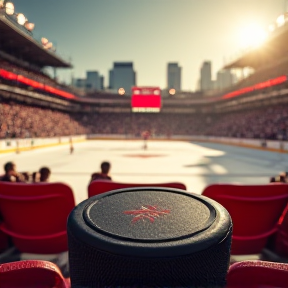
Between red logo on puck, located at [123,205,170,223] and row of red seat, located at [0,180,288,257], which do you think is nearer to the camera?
red logo on puck, located at [123,205,170,223]

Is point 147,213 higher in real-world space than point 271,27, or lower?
lower

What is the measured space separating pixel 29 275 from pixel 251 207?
238 cm

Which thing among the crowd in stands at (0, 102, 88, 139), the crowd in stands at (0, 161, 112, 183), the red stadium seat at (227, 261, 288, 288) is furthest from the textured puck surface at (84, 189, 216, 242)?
the crowd in stands at (0, 102, 88, 139)

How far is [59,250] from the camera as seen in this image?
3.06m

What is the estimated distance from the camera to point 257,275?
1.09 metres

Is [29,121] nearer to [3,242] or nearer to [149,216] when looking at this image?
[3,242]

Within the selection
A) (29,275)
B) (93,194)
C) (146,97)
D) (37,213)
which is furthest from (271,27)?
(29,275)

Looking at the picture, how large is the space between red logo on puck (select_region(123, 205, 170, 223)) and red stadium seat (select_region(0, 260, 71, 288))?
42 cm

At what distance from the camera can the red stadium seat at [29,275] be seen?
3.44 ft

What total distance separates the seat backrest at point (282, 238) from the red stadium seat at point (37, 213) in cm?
242

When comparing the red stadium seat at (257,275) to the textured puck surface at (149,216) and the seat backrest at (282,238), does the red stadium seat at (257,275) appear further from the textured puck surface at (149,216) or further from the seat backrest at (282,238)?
the seat backrest at (282,238)

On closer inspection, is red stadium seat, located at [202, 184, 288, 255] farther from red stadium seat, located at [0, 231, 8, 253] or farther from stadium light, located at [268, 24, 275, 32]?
stadium light, located at [268, 24, 275, 32]

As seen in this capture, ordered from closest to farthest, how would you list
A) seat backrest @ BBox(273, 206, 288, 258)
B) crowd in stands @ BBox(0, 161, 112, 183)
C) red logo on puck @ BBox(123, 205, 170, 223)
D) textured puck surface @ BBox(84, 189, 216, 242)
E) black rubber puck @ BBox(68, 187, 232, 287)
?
1. black rubber puck @ BBox(68, 187, 232, 287)
2. textured puck surface @ BBox(84, 189, 216, 242)
3. red logo on puck @ BBox(123, 205, 170, 223)
4. seat backrest @ BBox(273, 206, 288, 258)
5. crowd in stands @ BBox(0, 161, 112, 183)

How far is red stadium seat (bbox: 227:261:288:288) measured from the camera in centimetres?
105
